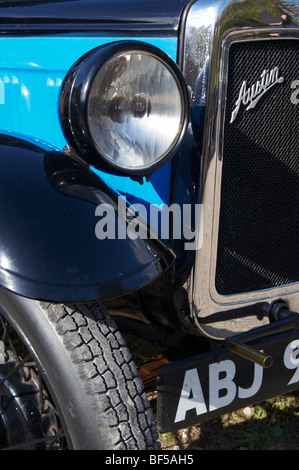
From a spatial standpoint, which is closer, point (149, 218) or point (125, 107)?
point (125, 107)

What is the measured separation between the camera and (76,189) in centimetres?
142

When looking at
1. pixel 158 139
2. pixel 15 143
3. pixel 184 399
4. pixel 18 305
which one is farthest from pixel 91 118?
pixel 184 399

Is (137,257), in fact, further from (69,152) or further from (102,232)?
(69,152)

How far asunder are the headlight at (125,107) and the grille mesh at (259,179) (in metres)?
0.19

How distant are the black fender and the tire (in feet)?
0.42

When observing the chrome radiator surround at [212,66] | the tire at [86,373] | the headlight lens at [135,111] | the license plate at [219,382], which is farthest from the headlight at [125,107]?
the license plate at [219,382]

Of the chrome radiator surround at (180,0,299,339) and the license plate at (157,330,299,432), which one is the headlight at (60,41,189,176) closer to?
the chrome radiator surround at (180,0,299,339)

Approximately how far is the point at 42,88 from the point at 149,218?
546 mm

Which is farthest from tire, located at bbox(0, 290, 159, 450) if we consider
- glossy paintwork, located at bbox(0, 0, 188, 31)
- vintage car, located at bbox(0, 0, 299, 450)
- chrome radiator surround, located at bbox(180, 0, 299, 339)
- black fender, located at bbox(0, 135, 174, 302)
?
glossy paintwork, located at bbox(0, 0, 188, 31)

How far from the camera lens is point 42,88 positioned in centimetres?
180

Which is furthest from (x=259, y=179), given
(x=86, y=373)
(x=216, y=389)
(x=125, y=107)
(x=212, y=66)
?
(x=86, y=373)

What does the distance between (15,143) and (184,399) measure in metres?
0.78

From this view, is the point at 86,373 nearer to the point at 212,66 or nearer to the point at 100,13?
the point at 212,66
